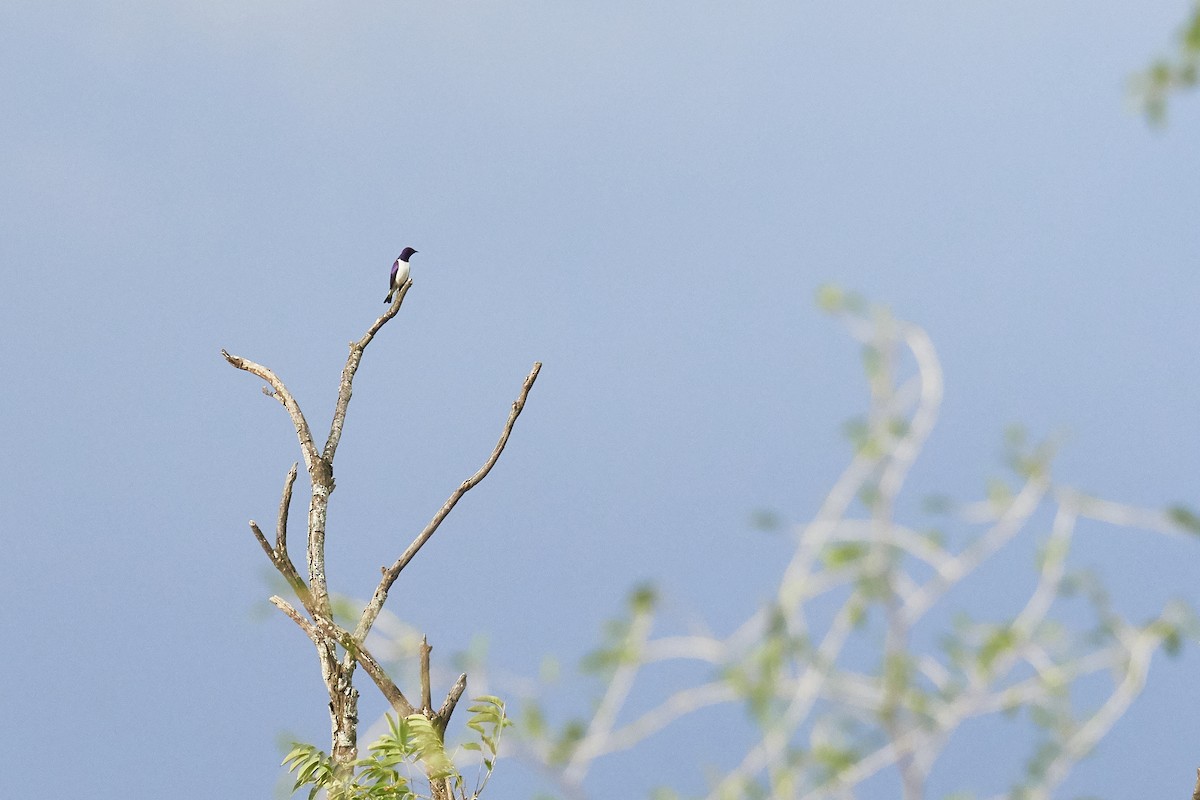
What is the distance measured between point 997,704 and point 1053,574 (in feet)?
0.90

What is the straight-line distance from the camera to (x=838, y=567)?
2.27 metres

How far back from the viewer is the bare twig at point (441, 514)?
5.44 metres

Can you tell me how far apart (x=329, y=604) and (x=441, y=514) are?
0.64 meters

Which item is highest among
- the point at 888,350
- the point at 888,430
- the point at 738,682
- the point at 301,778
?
the point at 301,778

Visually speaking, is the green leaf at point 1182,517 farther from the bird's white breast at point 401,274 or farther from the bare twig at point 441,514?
the bird's white breast at point 401,274

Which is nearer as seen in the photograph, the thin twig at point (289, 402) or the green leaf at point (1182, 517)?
the green leaf at point (1182, 517)

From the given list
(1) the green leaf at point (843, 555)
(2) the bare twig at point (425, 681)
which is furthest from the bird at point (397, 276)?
(1) the green leaf at point (843, 555)

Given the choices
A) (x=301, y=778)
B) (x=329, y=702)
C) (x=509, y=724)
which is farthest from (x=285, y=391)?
(x=509, y=724)

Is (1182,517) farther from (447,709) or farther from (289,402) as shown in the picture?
(289,402)

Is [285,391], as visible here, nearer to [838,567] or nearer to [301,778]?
[301,778]

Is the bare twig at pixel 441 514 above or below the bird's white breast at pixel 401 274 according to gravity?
below

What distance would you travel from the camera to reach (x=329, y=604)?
17.9 ft

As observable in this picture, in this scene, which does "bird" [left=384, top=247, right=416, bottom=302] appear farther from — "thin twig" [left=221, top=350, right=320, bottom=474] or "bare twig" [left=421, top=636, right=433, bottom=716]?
"bare twig" [left=421, top=636, right=433, bottom=716]

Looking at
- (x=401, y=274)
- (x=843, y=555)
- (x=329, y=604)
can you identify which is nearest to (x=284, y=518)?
(x=329, y=604)
